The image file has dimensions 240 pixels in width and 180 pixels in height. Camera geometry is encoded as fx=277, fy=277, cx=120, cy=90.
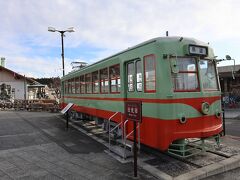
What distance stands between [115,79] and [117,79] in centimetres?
21

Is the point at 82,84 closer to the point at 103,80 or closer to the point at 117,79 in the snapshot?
the point at 103,80

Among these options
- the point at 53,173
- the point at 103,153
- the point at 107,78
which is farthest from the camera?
the point at 107,78

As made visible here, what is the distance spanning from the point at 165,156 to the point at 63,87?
1248 centimetres

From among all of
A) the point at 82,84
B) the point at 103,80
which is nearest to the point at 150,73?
the point at 103,80

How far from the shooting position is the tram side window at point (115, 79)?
29.4 ft

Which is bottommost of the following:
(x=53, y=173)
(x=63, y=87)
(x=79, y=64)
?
(x=53, y=173)

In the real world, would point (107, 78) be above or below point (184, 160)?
above

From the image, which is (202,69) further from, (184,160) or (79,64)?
(79,64)

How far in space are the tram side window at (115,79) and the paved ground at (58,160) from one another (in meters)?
1.97

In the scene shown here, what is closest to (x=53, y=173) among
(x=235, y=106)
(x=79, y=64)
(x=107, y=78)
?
(x=107, y=78)

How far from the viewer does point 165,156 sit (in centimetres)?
770

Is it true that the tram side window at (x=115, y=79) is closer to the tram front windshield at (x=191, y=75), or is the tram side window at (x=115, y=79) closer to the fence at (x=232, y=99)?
the tram front windshield at (x=191, y=75)

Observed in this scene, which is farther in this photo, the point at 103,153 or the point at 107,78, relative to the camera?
the point at 107,78

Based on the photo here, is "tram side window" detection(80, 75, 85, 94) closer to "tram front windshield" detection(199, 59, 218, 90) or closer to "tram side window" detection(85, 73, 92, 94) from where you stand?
"tram side window" detection(85, 73, 92, 94)
